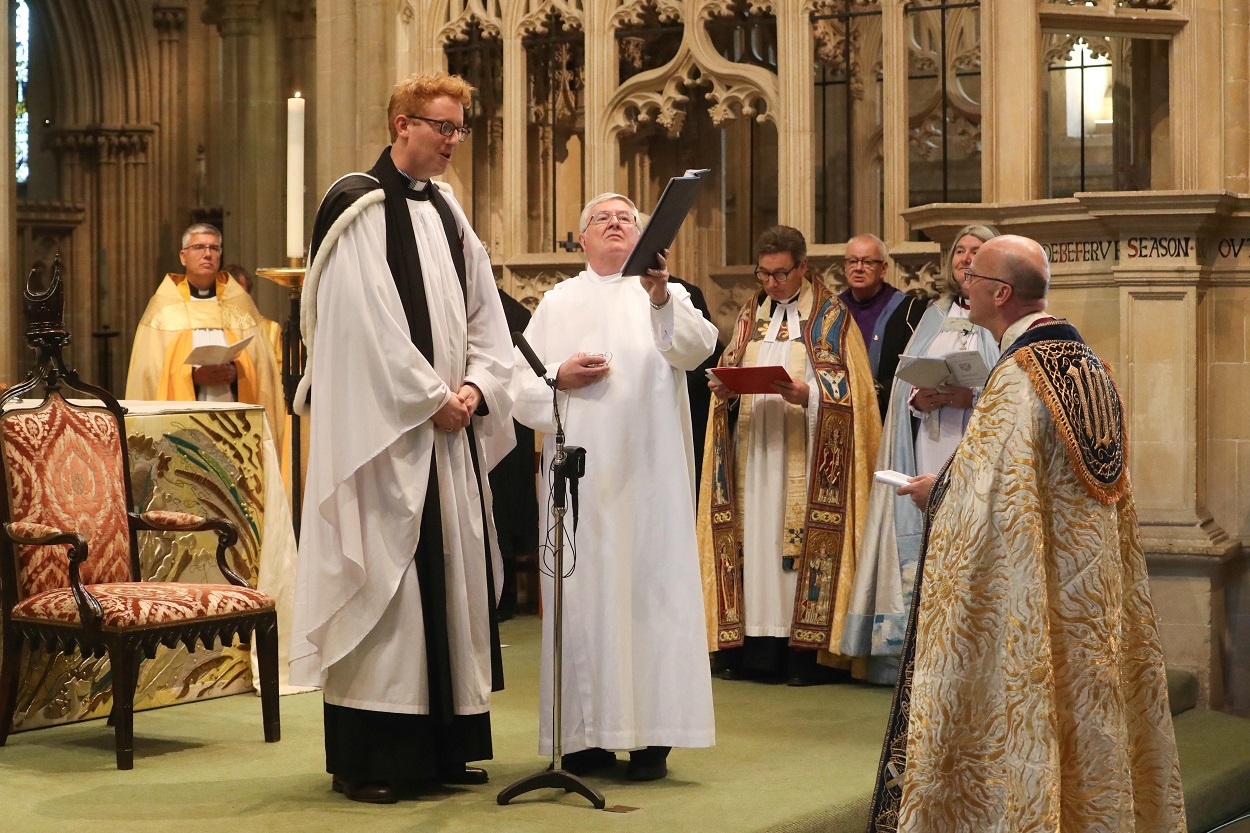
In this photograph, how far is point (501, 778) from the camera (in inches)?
179

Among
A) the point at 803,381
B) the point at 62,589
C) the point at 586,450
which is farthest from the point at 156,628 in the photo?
the point at 803,381

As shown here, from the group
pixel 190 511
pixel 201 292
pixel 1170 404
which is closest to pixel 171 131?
pixel 201 292

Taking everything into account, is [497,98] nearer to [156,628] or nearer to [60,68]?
[156,628]

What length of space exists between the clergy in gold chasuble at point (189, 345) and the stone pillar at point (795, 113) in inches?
102

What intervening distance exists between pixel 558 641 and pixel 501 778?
60cm

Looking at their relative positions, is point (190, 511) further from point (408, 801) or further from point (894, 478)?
point (894, 478)

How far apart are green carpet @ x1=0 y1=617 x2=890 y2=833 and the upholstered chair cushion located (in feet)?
1.83

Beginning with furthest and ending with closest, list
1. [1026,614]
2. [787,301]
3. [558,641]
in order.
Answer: [787,301] < [558,641] < [1026,614]

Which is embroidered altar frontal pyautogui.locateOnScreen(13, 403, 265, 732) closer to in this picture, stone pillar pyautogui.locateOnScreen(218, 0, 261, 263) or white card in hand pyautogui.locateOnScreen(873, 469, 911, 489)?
white card in hand pyautogui.locateOnScreen(873, 469, 911, 489)

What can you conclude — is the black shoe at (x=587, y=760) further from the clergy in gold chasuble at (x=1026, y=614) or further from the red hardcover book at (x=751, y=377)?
the red hardcover book at (x=751, y=377)

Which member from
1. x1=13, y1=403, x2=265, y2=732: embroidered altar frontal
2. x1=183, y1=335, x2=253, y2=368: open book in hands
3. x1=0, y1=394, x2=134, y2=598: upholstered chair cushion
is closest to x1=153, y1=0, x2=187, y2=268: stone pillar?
x1=183, y1=335, x2=253, y2=368: open book in hands

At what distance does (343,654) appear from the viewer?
4152mm

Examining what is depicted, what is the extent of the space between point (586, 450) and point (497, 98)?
4.55 meters

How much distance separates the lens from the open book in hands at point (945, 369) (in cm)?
560
